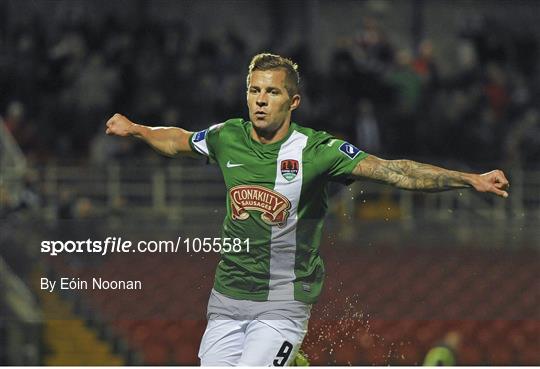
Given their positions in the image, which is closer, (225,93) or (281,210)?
(281,210)

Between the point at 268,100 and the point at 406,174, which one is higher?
the point at 268,100

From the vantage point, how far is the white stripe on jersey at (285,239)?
7.52 meters

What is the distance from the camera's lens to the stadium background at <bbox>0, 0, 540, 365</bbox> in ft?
37.7

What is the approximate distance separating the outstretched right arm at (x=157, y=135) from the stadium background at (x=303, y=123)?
134 centimetres

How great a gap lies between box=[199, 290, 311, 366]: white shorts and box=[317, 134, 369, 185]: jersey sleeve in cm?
74

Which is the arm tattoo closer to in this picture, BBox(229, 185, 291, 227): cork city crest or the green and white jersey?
the green and white jersey

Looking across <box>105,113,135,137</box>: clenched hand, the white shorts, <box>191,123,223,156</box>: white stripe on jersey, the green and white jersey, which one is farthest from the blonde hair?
the white shorts

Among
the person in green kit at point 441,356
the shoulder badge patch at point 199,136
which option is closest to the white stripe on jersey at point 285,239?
the shoulder badge patch at point 199,136

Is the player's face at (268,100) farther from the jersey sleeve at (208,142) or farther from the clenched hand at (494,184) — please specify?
the clenched hand at (494,184)

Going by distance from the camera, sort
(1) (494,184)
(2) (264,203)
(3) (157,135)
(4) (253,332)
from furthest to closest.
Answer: (3) (157,135) → (2) (264,203) → (4) (253,332) → (1) (494,184)

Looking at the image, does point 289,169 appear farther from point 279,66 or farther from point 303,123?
point 303,123

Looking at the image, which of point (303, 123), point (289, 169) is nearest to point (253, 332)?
point (289, 169)

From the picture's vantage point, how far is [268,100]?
24.6 feet

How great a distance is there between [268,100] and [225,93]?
34.9 ft
